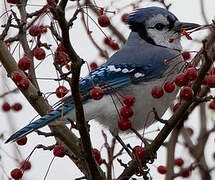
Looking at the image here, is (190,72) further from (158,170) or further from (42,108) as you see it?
(158,170)

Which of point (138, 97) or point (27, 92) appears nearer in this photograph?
point (27, 92)

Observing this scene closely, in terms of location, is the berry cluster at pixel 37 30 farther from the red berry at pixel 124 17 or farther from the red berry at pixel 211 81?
the red berry at pixel 124 17

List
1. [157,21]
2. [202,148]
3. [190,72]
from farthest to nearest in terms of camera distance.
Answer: [157,21] → [202,148] → [190,72]

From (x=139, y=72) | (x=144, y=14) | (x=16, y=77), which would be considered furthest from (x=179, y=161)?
(x=16, y=77)

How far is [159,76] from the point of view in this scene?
3.90m

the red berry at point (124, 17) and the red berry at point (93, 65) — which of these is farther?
the red berry at point (124, 17)

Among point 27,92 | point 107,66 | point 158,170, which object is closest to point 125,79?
point 107,66

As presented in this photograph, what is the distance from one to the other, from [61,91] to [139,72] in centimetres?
122

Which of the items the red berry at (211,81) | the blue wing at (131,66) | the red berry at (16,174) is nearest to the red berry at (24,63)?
the blue wing at (131,66)

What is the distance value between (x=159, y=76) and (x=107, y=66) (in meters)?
0.37

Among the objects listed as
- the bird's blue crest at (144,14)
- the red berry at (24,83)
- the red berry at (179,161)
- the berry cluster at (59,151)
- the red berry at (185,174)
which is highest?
the red berry at (24,83)

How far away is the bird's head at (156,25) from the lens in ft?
13.8

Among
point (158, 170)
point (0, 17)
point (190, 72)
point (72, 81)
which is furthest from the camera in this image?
point (158, 170)

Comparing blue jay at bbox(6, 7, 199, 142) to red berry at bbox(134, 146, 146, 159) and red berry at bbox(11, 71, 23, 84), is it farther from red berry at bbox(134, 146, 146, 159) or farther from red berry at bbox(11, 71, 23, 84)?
red berry at bbox(134, 146, 146, 159)
